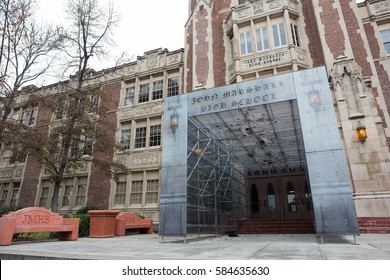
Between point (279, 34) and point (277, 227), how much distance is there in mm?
11827

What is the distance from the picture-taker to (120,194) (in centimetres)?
1788

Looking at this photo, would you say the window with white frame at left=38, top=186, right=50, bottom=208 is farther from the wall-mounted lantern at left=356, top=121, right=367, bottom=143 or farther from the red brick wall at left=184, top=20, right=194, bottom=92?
the wall-mounted lantern at left=356, top=121, right=367, bottom=143

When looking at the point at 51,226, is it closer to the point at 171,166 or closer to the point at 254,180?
the point at 171,166

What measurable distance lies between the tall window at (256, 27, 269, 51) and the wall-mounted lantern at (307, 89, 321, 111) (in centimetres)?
908

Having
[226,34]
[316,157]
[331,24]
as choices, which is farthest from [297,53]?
[316,157]

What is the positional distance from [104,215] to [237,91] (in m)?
8.06

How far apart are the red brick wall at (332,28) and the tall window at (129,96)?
46.8 ft

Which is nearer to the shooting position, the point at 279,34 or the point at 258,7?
the point at 279,34

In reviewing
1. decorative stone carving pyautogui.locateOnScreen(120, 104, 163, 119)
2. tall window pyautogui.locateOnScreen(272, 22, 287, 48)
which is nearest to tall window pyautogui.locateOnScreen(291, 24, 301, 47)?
tall window pyautogui.locateOnScreen(272, 22, 287, 48)

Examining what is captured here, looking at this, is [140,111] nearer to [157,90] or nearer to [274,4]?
[157,90]

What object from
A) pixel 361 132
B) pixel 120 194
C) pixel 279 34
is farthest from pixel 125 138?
pixel 361 132

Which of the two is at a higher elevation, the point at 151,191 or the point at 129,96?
the point at 129,96

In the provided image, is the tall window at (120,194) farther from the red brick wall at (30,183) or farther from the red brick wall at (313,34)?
the red brick wall at (313,34)

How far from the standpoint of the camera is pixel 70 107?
14.4 meters
